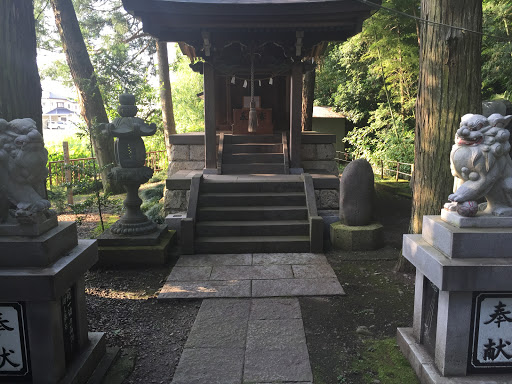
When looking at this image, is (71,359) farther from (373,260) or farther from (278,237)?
(373,260)

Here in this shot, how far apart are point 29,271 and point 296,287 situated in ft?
10.8

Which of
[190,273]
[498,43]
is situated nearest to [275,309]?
[190,273]

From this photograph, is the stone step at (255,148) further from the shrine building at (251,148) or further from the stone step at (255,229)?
the stone step at (255,229)

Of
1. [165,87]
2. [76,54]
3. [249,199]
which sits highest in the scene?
[76,54]

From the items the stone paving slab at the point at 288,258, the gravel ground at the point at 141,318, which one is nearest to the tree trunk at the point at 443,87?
the stone paving slab at the point at 288,258

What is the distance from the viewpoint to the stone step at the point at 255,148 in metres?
9.72

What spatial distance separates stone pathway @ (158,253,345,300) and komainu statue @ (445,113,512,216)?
2.46 metres

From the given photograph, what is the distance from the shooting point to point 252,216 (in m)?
7.09

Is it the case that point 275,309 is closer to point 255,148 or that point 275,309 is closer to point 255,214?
point 255,214

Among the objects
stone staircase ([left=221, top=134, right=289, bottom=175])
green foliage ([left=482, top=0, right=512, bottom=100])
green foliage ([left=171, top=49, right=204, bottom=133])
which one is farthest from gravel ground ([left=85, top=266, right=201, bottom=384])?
green foliage ([left=171, top=49, right=204, bottom=133])

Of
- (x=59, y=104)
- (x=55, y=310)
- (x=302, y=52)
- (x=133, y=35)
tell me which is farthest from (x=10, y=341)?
(x=59, y=104)

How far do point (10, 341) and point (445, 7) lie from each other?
5.70m

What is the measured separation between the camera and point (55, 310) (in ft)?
9.12

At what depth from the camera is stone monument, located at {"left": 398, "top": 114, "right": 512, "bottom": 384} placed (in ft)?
8.85
